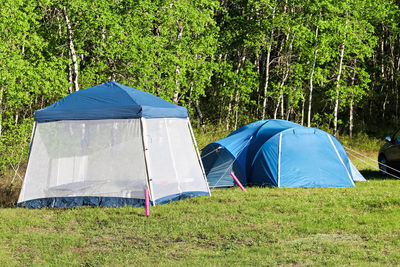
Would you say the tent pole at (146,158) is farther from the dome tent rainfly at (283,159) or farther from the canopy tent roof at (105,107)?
the dome tent rainfly at (283,159)

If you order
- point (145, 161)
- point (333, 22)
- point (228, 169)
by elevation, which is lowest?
point (228, 169)

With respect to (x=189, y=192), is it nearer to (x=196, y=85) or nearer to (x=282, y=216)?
(x=282, y=216)

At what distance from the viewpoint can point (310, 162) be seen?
13.1m

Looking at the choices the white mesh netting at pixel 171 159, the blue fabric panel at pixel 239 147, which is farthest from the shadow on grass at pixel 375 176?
the white mesh netting at pixel 171 159

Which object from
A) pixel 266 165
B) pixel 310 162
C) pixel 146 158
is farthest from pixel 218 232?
pixel 310 162

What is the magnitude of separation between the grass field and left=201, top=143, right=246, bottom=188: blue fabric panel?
2272 millimetres

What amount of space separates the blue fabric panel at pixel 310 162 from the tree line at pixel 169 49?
760 centimetres

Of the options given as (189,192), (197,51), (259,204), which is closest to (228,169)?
(189,192)

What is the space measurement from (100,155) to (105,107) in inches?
39.2

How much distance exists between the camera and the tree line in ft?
57.5

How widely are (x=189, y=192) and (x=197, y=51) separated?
452 inches

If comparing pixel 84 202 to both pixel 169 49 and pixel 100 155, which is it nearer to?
pixel 100 155

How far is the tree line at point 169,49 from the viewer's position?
57.5ft

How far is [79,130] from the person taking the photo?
36.4 ft
